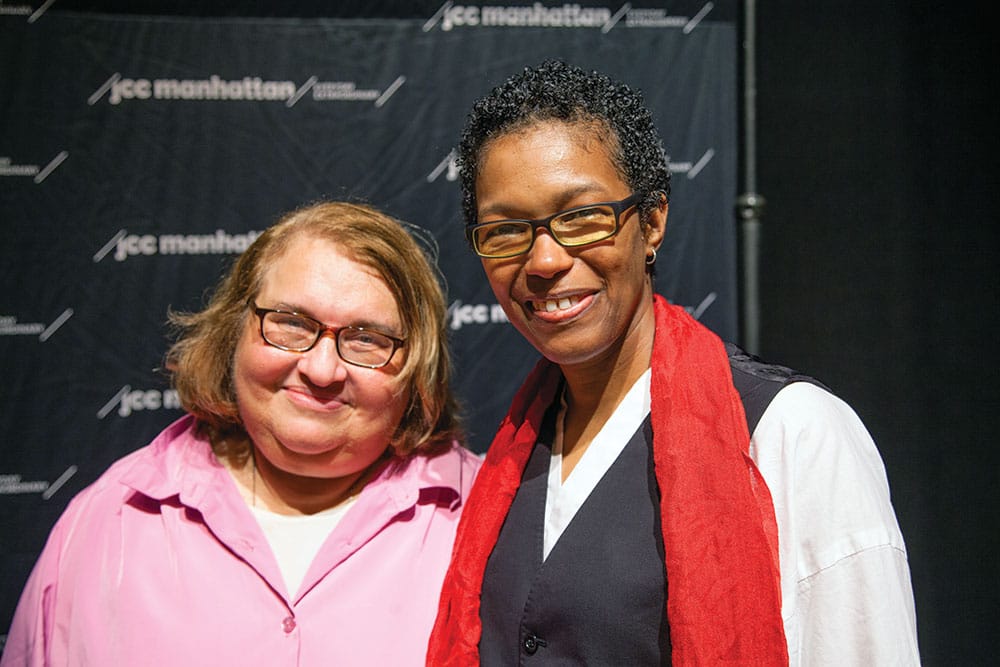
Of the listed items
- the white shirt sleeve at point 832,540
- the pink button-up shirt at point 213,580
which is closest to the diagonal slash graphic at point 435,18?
the pink button-up shirt at point 213,580

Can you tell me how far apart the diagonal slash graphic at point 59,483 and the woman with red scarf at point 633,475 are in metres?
1.24

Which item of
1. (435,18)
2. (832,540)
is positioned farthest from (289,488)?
(435,18)

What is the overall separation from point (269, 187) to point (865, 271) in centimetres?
172

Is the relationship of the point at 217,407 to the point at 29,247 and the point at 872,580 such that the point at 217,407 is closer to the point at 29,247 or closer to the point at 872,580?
the point at 29,247

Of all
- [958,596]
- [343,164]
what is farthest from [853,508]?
[343,164]

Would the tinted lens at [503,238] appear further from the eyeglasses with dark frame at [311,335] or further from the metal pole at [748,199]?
the metal pole at [748,199]

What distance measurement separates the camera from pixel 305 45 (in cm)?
213

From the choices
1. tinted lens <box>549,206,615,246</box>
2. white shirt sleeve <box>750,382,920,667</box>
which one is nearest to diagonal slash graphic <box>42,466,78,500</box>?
tinted lens <box>549,206,615,246</box>

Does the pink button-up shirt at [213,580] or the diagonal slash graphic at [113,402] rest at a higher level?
the diagonal slash graphic at [113,402]

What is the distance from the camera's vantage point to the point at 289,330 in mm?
1610

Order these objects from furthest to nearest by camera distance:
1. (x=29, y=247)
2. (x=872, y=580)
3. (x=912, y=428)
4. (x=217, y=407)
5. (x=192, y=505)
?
(x=912, y=428)
(x=29, y=247)
(x=217, y=407)
(x=192, y=505)
(x=872, y=580)

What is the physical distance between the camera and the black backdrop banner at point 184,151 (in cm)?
210

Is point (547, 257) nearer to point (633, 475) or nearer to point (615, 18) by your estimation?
point (633, 475)

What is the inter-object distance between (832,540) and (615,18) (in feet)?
5.25
